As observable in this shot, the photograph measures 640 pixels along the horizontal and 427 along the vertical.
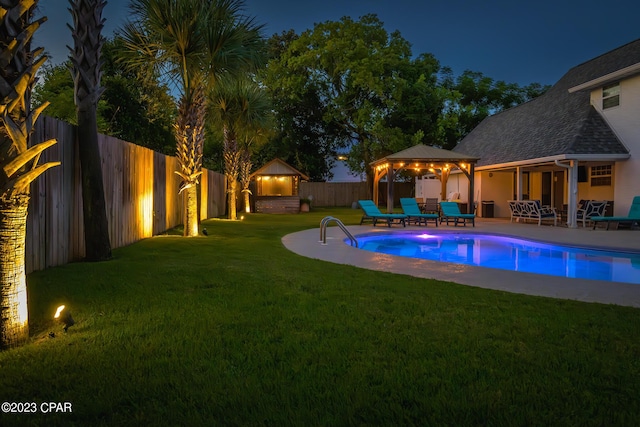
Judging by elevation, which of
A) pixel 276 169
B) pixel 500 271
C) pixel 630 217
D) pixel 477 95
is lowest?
pixel 500 271

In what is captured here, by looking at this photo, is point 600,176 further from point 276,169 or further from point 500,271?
point 276,169

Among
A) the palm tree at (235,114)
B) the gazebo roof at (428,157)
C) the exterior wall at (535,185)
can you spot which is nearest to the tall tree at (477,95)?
the exterior wall at (535,185)

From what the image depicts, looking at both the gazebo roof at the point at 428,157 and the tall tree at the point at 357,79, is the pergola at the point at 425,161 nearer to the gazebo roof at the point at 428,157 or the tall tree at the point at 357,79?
the gazebo roof at the point at 428,157

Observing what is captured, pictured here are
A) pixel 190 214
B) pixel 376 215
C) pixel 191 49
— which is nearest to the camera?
pixel 191 49

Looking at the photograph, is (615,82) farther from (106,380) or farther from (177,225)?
(106,380)

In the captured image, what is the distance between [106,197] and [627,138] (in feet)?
55.4

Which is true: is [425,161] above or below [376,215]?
above

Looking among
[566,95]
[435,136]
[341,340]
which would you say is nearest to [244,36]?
[341,340]

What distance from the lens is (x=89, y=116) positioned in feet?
21.7

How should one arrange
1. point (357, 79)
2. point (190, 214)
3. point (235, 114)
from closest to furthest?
point (190, 214)
point (235, 114)
point (357, 79)

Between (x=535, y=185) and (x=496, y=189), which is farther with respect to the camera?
(x=535, y=185)

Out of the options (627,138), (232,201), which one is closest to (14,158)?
(232,201)

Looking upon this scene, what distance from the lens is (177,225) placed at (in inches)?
541

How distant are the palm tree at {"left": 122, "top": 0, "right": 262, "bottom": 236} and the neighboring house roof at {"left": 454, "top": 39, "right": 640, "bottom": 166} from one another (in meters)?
12.1
